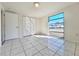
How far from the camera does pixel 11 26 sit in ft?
16.6

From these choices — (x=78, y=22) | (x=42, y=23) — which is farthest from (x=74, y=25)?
(x=42, y=23)

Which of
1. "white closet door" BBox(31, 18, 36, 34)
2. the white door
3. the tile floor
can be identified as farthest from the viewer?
"white closet door" BBox(31, 18, 36, 34)

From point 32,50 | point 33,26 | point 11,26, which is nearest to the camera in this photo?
point 32,50

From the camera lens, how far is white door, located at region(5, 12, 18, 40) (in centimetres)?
475

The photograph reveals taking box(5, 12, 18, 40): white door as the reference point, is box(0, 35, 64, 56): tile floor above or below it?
below

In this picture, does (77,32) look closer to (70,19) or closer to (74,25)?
(74,25)

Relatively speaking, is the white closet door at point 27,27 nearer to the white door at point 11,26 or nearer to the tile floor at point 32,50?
the white door at point 11,26

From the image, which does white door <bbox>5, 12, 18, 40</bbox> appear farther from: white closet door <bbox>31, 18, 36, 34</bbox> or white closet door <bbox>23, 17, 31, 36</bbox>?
white closet door <bbox>31, 18, 36, 34</bbox>

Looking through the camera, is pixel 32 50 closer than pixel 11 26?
Yes

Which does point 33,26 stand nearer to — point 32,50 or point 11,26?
point 11,26

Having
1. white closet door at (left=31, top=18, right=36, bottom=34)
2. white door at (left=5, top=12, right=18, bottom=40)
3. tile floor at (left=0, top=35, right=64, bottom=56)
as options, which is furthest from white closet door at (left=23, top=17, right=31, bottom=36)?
tile floor at (left=0, top=35, right=64, bottom=56)

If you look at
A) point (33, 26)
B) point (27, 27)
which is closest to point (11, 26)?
point (27, 27)

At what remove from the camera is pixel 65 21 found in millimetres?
4809

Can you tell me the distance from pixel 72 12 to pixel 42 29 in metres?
4.26
